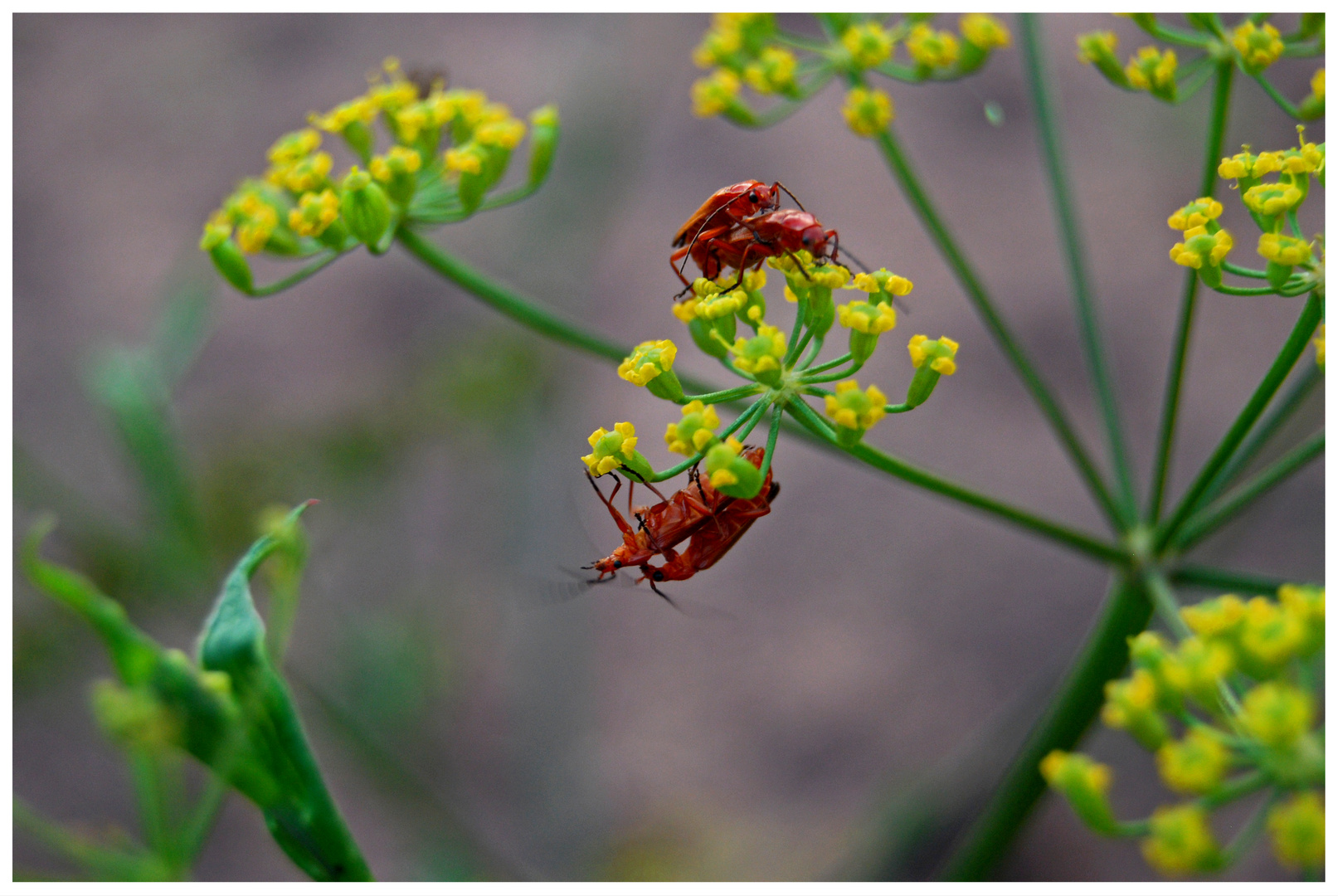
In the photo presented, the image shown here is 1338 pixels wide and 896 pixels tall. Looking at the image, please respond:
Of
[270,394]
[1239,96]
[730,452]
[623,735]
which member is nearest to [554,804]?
[623,735]

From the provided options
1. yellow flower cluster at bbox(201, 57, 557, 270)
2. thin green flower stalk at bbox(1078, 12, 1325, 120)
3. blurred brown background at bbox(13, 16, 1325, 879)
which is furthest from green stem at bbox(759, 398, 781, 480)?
blurred brown background at bbox(13, 16, 1325, 879)

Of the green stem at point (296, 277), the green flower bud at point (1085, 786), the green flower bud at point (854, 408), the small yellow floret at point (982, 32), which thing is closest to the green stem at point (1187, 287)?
the small yellow floret at point (982, 32)

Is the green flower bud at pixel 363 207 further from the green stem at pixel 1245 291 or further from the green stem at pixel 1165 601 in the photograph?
the green stem at pixel 1165 601

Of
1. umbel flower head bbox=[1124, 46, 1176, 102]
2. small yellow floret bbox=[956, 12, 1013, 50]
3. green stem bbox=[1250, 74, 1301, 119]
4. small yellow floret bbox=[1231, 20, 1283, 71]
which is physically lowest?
green stem bbox=[1250, 74, 1301, 119]

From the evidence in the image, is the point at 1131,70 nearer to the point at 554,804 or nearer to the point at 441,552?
the point at 554,804

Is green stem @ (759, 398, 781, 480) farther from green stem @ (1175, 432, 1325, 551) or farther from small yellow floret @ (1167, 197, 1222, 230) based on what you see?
green stem @ (1175, 432, 1325, 551)

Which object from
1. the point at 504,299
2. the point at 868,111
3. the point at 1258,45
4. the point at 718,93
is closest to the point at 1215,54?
the point at 1258,45

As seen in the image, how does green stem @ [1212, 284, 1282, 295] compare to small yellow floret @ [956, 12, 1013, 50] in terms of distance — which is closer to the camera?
green stem @ [1212, 284, 1282, 295]
